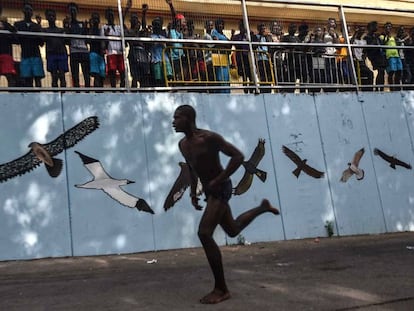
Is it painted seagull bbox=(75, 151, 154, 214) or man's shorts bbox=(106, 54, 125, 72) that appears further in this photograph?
man's shorts bbox=(106, 54, 125, 72)

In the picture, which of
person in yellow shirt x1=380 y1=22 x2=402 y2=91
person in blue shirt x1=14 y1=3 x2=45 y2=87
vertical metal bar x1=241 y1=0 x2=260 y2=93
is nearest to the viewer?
person in blue shirt x1=14 y1=3 x2=45 y2=87

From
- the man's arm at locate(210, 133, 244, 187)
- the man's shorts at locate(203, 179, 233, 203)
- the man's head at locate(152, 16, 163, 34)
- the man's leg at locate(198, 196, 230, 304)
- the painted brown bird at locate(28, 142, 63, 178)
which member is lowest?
the man's leg at locate(198, 196, 230, 304)

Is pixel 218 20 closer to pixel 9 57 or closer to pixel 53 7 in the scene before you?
pixel 53 7

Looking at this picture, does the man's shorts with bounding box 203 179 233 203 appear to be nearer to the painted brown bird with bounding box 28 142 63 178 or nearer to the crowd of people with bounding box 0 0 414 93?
the painted brown bird with bounding box 28 142 63 178

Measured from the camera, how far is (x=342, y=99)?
9.74m

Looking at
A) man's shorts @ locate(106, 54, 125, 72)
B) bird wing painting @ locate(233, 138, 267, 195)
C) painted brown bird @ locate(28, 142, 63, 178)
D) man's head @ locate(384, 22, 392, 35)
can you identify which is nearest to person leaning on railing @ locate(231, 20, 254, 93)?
bird wing painting @ locate(233, 138, 267, 195)

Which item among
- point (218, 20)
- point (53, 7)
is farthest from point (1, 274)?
point (218, 20)

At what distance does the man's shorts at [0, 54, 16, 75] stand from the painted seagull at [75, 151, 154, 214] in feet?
5.68

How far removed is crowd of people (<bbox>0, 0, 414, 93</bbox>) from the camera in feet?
26.7

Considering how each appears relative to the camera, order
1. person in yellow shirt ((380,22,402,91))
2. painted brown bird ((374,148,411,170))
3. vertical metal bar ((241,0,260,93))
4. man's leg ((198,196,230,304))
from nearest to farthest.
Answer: man's leg ((198,196,230,304)), vertical metal bar ((241,0,260,93)), painted brown bird ((374,148,411,170)), person in yellow shirt ((380,22,402,91))

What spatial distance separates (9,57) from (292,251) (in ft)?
18.0

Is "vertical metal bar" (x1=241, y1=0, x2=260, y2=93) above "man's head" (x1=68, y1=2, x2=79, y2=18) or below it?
below

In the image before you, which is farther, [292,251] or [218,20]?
[218,20]

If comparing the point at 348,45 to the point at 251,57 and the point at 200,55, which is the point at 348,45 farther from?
the point at 200,55
